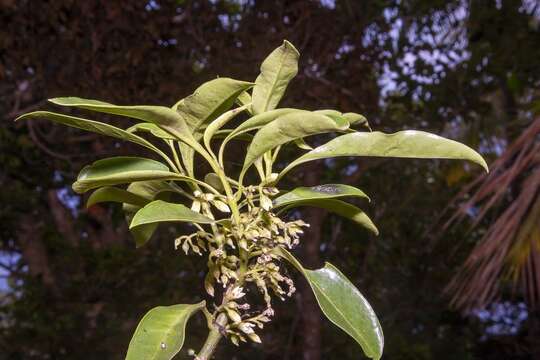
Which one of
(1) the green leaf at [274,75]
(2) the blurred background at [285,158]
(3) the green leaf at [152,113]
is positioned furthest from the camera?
(2) the blurred background at [285,158]

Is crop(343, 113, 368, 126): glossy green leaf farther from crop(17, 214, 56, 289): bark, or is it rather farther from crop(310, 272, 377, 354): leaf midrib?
crop(17, 214, 56, 289): bark

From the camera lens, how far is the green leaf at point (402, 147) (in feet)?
1.57

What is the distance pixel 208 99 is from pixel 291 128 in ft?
0.23

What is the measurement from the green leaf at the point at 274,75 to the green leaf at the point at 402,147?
8 cm

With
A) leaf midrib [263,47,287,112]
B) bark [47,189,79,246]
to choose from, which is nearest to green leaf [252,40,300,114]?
leaf midrib [263,47,287,112]

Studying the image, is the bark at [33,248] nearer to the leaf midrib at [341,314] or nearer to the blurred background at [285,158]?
the blurred background at [285,158]

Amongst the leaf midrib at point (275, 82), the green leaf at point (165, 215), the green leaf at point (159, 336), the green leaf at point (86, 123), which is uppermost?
the leaf midrib at point (275, 82)

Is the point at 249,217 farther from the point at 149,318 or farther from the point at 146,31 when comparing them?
the point at 146,31

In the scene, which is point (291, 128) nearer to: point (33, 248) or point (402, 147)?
point (402, 147)

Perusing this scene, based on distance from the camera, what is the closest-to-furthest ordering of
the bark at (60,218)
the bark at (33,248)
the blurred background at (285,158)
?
the blurred background at (285,158)
the bark at (33,248)
the bark at (60,218)

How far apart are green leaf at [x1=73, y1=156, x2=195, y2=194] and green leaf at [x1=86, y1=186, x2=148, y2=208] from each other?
0.15ft

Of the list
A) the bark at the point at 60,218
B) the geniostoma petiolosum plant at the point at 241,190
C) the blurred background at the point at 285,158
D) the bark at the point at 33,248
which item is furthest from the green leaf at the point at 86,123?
the bark at the point at 60,218

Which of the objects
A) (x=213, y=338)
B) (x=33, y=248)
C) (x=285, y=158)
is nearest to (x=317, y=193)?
(x=213, y=338)

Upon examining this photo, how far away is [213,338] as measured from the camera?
0.46 m
